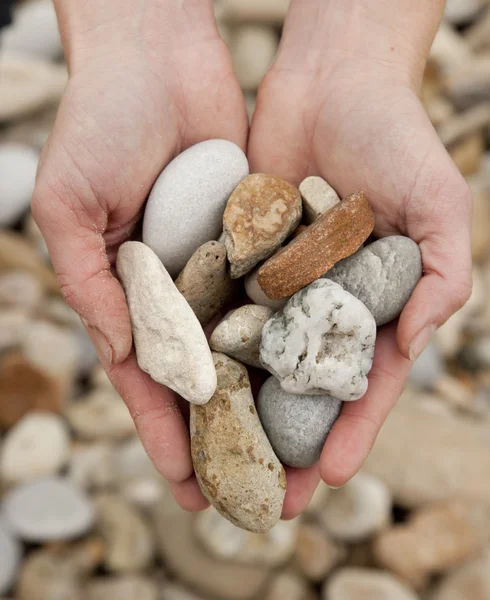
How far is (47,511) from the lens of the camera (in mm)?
A: 2074

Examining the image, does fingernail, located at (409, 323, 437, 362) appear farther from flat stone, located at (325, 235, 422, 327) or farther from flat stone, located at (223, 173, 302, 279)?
flat stone, located at (223, 173, 302, 279)

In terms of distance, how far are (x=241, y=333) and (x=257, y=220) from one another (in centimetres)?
23

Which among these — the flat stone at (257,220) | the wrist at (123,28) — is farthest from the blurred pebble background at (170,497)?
the wrist at (123,28)

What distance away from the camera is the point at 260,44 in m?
3.56

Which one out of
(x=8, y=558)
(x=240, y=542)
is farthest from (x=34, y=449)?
(x=240, y=542)

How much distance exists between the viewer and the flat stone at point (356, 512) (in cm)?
213

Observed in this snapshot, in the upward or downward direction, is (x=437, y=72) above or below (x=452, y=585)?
above

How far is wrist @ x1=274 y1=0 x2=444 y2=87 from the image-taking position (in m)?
1.54

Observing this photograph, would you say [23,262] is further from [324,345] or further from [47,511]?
[324,345]

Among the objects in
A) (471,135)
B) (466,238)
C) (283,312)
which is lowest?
(471,135)

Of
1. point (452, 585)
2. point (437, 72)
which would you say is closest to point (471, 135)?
point (437, 72)

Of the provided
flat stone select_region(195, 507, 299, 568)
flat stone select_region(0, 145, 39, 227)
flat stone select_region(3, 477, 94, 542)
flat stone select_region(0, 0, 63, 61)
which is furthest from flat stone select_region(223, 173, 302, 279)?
flat stone select_region(0, 0, 63, 61)

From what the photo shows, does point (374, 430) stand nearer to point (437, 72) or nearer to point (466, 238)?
point (466, 238)

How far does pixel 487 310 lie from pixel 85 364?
1.70m
